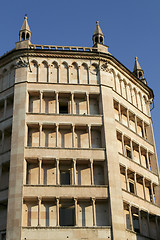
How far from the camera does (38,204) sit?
3072 centimetres

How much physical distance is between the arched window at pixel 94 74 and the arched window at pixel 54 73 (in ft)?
10.5

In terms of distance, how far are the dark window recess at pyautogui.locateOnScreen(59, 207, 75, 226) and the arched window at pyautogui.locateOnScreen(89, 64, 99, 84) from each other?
40.5 feet

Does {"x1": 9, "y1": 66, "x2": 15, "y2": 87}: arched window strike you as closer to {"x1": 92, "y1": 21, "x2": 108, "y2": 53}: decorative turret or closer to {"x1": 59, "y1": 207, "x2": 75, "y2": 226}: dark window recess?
{"x1": 92, "y1": 21, "x2": 108, "y2": 53}: decorative turret

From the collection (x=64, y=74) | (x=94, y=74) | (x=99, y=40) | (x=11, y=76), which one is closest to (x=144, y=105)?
(x=94, y=74)

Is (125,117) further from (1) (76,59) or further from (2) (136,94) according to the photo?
(1) (76,59)

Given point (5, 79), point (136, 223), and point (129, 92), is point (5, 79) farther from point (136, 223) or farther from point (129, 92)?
point (136, 223)

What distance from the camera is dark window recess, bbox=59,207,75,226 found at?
102ft

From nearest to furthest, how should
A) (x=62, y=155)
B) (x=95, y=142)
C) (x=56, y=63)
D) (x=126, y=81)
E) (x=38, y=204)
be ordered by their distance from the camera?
1. (x=38, y=204)
2. (x=62, y=155)
3. (x=95, y=142)
4. (x=56, y=63)
5. (x=126, y=81)

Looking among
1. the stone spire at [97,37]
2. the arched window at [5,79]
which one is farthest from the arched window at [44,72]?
the stone spire at [97,37]

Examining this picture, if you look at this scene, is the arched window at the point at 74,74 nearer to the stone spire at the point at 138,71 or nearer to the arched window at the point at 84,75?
the arched window at the point at 84,75

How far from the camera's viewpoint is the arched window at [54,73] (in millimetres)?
37031

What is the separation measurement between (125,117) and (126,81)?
3.89 metres

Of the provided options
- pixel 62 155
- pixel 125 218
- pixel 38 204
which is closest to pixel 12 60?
pixel 62 155

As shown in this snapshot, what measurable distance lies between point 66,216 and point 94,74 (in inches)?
546
